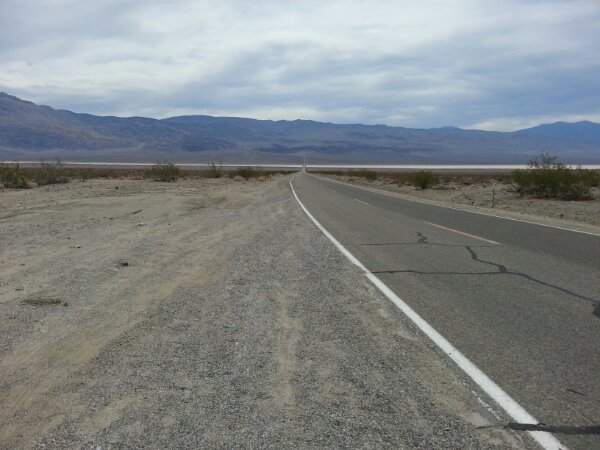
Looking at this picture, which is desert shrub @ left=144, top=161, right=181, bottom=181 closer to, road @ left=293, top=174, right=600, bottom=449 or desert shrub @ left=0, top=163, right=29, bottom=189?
desert shrub @ left=0, top=163, right=29, bottom=189

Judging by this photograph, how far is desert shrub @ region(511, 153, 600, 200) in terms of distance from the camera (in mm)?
30172

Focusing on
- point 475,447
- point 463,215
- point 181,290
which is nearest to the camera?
point 475,447

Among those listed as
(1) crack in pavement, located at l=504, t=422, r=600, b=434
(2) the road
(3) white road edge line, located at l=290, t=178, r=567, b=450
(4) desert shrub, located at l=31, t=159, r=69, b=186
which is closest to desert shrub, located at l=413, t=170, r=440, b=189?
(4) desert shrub, located at l=31, t=159, r=69, b=186

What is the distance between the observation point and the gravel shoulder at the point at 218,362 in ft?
12.6

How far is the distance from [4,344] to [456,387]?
4.44 metres

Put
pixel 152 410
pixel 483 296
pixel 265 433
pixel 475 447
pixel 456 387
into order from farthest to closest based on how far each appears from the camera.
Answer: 1. pixel 483 296
2. pixel 456 387
3. pixel 152 410
4. pixel 265 433
5. pixel 475 447

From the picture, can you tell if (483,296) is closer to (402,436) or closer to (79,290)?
(402,436)

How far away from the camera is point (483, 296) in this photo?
7.43 metres

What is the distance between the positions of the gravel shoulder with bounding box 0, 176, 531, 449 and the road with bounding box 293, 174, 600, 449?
0.46 m

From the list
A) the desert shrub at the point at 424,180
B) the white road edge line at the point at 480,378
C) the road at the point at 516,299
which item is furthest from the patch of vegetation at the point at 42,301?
the desert shrub at the point at 424,180

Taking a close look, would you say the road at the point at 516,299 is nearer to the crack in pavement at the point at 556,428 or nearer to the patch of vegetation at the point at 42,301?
the crack in pavement at the point at 556,428

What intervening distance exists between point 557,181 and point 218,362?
29.7 metres

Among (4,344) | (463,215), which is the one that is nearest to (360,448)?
(4,344)

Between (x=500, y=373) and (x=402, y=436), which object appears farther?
(x=500, y=373)
